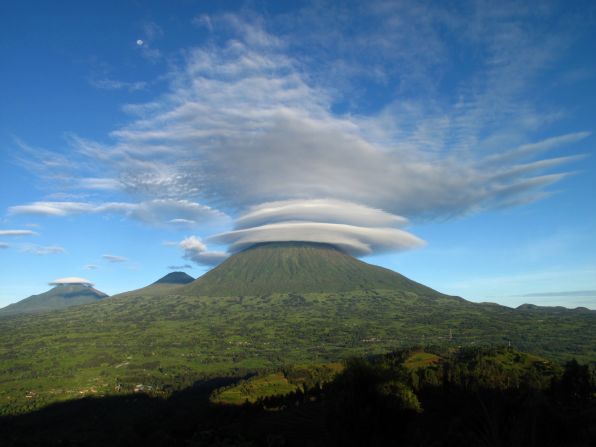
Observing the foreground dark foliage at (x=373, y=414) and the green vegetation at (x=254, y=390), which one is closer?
the foreground dark foliage at (x=373, y=414)

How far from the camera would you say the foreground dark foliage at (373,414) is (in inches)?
905

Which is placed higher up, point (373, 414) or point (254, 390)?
point (373, 414)

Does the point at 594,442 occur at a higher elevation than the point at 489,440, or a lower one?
lower

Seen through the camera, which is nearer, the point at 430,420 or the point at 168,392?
the point at 430,420

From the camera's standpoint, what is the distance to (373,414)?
51.9 metres

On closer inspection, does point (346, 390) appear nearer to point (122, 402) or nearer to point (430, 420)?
point (430, 420)

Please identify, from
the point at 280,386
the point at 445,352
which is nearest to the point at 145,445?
the point at 280,386

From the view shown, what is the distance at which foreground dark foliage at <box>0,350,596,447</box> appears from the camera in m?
23.0

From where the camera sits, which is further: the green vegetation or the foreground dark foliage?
the green vegetation

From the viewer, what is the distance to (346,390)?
54.8 metres

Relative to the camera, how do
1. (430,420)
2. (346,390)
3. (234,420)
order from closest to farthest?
(346,390) < (430,420) < (234,420)

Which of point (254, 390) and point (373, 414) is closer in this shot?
point (373, 414)

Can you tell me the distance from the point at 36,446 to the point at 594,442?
112 meters

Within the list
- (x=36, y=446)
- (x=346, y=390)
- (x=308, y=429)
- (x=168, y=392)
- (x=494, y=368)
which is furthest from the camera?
(x=168, y=392)
